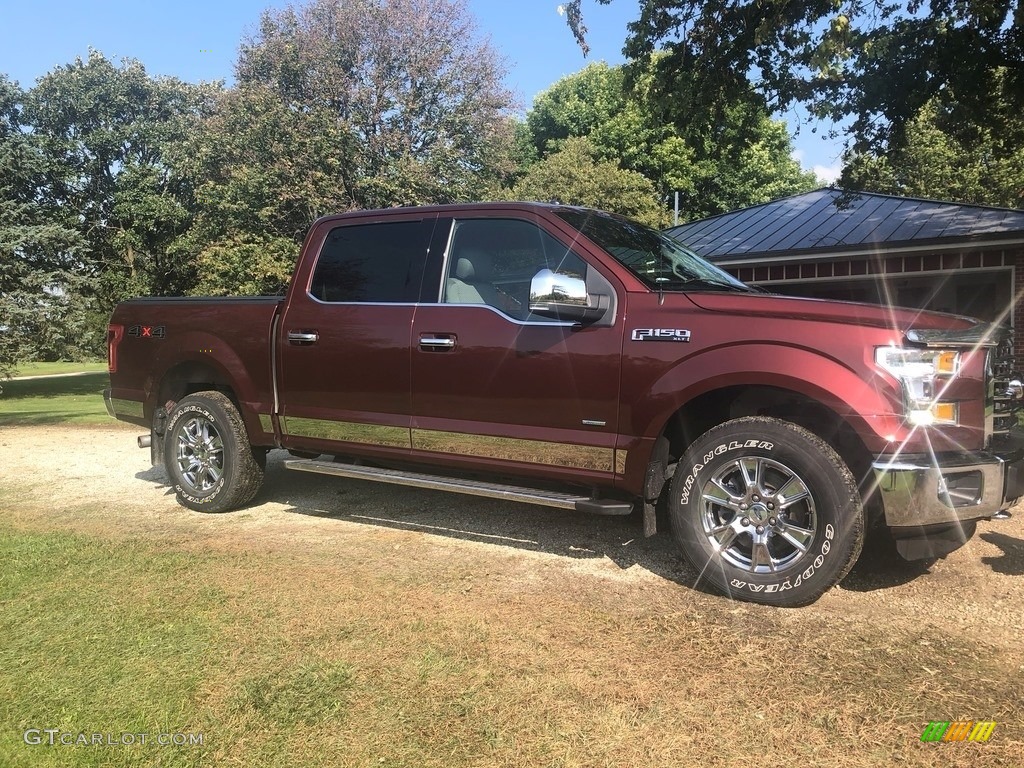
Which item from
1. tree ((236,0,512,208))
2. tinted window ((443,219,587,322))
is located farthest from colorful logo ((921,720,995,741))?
tree ((236,0,512,208))

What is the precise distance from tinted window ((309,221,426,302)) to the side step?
1.15 metres

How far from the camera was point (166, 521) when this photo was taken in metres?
5.51

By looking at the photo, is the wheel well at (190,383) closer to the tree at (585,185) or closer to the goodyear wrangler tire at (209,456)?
the goodyear wrangler tire at (209,456)

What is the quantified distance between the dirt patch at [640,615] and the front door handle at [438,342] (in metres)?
1.30

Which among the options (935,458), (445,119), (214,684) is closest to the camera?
(214,684)

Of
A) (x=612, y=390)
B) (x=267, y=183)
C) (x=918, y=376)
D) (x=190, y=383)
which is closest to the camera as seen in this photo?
(x=918, y=376)

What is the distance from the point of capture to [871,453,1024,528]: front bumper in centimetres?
336

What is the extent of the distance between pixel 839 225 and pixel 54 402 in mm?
18573

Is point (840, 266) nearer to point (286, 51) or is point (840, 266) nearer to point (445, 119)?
A: point (445, 119)

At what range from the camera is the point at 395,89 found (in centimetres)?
2341

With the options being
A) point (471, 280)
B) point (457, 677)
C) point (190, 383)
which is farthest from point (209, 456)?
point (457, 677)

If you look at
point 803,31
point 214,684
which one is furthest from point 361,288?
point 803,31

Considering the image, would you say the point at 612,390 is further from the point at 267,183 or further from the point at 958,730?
the point at 267,183

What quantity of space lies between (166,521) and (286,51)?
796 inches
